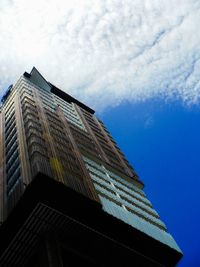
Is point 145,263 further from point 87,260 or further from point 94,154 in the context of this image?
point 94,154

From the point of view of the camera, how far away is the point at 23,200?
132 feet

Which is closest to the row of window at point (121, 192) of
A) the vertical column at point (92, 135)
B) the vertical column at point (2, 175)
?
the vertical column at point (92, 135)

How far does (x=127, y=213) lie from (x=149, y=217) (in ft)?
23.4

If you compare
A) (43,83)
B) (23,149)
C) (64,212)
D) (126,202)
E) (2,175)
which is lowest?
(64,212)

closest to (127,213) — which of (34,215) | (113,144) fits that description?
(34,215)

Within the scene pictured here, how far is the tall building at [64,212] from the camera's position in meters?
40.9

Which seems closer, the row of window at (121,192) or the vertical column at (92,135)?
the row of window at (121,192)

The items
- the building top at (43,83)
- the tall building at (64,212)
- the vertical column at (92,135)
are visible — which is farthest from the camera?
the building top at (43,83)

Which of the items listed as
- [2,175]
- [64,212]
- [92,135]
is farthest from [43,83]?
[64,212]

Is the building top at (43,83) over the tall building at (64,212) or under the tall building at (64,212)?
over

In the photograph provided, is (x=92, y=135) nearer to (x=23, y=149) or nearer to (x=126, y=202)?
(x=126, y=202)

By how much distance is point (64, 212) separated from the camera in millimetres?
41688

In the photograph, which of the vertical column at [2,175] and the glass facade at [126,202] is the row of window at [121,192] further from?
the vertical column at [2,175]

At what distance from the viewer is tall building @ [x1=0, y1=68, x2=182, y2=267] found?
40875 millimetres
